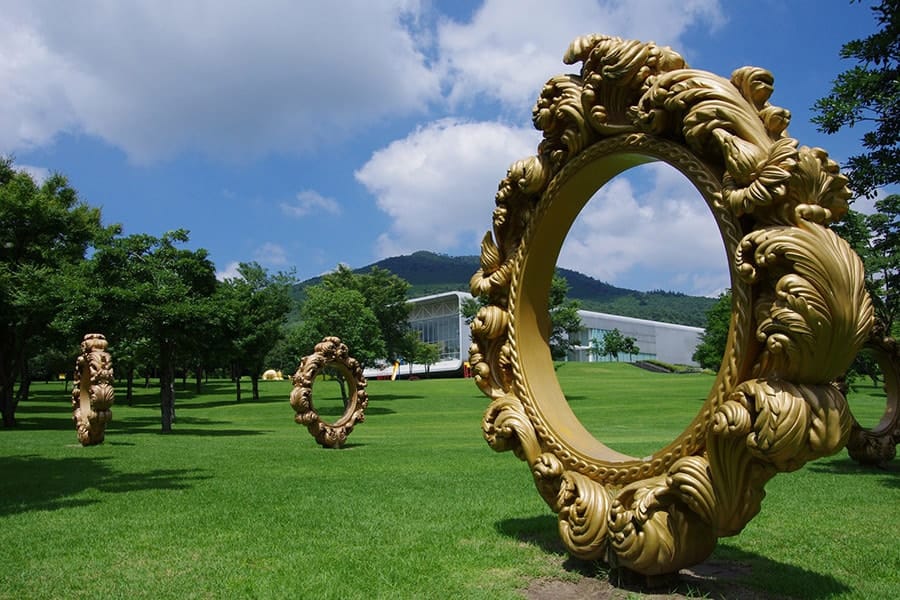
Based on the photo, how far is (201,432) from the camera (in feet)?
73.3

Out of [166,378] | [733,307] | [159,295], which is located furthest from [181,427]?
[733,307]

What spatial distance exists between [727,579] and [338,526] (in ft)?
12.4

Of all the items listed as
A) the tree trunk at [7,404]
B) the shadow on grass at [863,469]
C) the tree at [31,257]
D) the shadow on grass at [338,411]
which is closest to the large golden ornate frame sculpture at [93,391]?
the tree at [31,257]

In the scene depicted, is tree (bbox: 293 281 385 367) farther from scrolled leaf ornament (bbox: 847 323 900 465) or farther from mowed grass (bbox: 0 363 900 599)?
scrolled leaf ornament (bbox: 847 323 900 465)

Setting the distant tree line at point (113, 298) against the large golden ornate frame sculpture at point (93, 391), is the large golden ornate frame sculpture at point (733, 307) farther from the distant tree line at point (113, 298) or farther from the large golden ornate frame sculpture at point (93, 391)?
the distant tree line at point (113, 298)

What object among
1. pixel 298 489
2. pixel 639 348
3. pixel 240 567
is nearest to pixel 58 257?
pixel 298 489

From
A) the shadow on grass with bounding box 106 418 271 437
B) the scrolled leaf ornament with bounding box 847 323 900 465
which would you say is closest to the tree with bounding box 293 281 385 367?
the shadow on grass with bounding box 106 418 271 437

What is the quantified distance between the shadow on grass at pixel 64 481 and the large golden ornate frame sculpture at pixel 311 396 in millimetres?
4085

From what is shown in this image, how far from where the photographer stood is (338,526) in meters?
7.16

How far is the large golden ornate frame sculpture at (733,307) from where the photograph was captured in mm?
3922

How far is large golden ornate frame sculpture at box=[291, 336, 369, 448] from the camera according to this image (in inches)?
627

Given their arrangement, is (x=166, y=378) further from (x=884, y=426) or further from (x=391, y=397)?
(x=884, y=426)

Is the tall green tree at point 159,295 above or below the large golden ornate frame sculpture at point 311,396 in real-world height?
above

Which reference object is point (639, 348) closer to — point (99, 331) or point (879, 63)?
point (99, 331)
